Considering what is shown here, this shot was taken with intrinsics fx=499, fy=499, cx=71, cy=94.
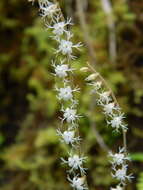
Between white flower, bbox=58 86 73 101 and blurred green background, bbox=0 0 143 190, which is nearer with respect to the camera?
white flower, bbox=58 86 73 101

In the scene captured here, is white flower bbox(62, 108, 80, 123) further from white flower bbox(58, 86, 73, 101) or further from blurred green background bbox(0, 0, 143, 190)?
blurred green background bbox(0, 0, 143, 190)

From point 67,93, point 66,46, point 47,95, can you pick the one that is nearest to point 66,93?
point 67,93

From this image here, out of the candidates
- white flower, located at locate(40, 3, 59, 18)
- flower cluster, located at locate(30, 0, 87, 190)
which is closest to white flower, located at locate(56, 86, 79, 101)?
flower cluster, located at locate(30, 0, 87, 190)

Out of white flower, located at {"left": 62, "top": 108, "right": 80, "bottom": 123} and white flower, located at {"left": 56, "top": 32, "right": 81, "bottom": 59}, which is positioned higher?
white flower, located at {"left": 56, "top": 32, "right": 81, "bottom": 59}

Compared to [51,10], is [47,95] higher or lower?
higher

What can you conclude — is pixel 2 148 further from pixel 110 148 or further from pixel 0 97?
pixel 110 148

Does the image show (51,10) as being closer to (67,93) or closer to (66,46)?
(66,46)

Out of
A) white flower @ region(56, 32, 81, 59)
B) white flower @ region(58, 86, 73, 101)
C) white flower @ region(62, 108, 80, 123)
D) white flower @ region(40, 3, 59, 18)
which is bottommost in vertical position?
white flower @ region(62, 108, 80, 123)

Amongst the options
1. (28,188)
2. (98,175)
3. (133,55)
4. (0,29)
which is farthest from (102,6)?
(28,188)

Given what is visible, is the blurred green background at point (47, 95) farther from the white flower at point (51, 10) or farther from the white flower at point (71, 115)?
the white flower at point (51, 10)
